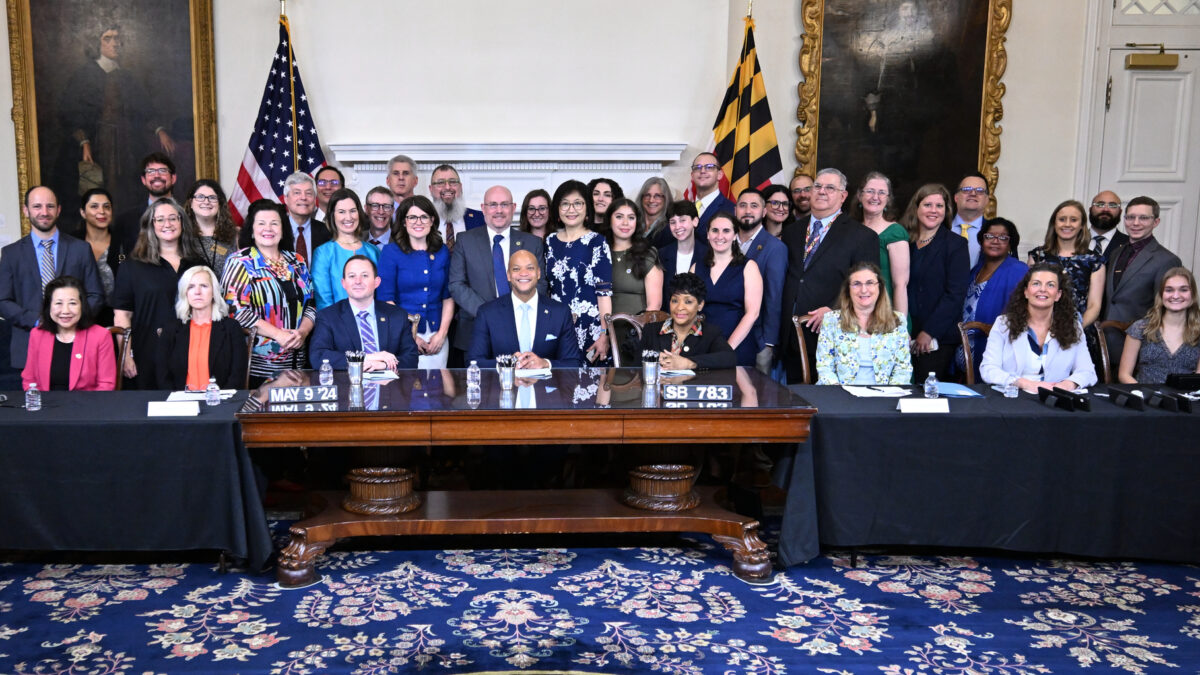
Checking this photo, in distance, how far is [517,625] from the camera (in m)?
2.94

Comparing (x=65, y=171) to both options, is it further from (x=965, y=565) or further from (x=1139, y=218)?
(x=1139, y=218)

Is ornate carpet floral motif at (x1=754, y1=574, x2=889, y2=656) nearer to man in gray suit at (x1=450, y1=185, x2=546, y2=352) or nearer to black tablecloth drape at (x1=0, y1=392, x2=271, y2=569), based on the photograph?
black tablecloth drape at (x1=0, y1=392, x2=271, y2=569)

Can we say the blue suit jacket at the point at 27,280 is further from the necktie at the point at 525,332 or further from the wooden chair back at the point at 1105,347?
the wooden chair back at the point at 1105,347

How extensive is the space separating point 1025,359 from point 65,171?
21.4ft

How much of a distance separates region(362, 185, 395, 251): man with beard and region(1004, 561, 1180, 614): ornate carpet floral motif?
3.55m

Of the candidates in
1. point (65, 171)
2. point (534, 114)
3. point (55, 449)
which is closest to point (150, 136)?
point (65, 171)

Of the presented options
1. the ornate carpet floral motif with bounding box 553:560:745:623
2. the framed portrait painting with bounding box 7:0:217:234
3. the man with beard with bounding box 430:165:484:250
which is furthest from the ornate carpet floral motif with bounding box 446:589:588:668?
the framed portrait painting with bounding box 7:0:217:234

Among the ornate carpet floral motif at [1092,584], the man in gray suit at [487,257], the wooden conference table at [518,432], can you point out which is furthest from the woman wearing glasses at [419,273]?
the ornate carpet floral motif at [1092,584]

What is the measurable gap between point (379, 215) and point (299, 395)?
2129 millimetres

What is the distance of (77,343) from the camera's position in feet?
13.2

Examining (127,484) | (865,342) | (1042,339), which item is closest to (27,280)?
(127,484)

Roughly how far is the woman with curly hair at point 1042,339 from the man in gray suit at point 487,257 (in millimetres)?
2268

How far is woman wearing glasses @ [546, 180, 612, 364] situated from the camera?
473 cm

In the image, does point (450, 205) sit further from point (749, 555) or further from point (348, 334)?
point (749, 555)
